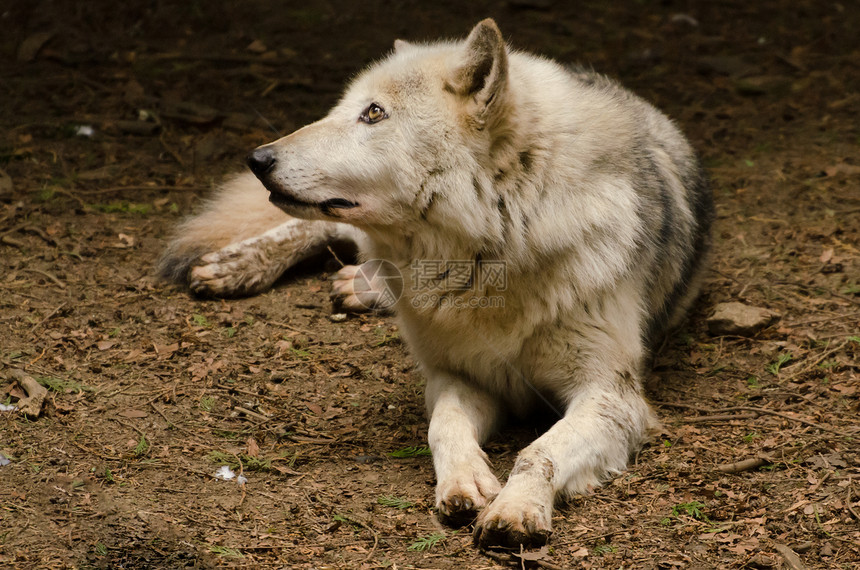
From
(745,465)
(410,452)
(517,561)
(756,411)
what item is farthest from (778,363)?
(517,561)

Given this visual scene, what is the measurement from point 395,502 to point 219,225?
98.7 inches

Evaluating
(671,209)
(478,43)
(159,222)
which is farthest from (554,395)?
(159,222)

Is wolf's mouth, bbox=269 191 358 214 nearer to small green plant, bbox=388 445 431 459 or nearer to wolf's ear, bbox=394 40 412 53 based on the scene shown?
wolf's ear, bbox=394 40 412 53

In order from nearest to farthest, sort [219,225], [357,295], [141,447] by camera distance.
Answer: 1. [141,447]
2. [357,295]
3. [219,225]

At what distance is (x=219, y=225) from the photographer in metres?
5.23

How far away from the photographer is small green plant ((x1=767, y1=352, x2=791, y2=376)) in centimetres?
425

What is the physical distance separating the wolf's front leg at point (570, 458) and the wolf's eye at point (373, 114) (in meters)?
1.39

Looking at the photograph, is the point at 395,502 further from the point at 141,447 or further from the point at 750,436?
the point at 750,436

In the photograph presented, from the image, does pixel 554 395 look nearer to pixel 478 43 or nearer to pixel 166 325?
pixel 478 43

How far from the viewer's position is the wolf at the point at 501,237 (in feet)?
11.0

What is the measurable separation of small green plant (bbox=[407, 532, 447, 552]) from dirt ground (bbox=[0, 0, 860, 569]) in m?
0.01

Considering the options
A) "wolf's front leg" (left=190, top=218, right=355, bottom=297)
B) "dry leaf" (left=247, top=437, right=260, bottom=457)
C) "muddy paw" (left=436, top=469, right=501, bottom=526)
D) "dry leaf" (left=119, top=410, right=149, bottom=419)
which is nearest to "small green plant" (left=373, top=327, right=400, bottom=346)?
"wolf's front leg" (left=190, top=218, right=355, bottom=297)

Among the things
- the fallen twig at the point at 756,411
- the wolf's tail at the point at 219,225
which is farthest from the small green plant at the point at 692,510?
the wolf's tail at the point at 219,225

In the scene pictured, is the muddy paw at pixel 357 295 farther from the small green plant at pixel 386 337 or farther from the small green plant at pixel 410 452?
the small green plant at pixel 410 452
